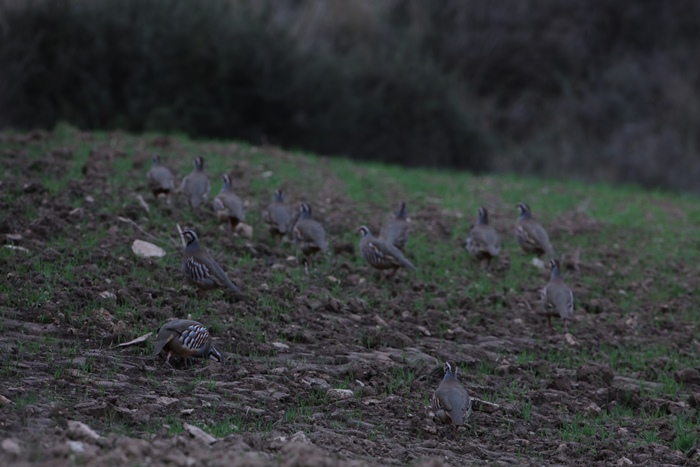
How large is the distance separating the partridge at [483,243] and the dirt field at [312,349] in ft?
0.67

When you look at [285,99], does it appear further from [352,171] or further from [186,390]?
[186,390]

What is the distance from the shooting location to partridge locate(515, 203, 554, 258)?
11711 millimetres

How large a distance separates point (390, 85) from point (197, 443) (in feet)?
71.7

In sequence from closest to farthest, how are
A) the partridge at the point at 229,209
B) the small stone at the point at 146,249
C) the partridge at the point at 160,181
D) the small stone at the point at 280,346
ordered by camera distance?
the small stone at the point at 280,346 < the small stone at the point at 146,249 < the partridge at the point at 229,209 < the partridge at the point at 160,181

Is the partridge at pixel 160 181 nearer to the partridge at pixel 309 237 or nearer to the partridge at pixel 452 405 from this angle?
the partridge at pixel 309 237

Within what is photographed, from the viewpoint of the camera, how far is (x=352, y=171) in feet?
55.2

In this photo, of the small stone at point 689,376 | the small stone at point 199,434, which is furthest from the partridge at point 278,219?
the small stone at point 199,434

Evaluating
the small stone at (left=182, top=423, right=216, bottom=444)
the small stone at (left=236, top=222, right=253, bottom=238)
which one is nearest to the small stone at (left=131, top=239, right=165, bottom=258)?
the small stone at (left=236, top=222, right=253, bottom=238)

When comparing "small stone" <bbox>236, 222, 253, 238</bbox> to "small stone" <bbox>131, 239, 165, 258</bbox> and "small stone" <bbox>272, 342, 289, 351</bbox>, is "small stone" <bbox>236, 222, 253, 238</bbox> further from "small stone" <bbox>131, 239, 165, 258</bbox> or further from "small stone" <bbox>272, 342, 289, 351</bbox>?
"small stone" <bbox>272, 342, 289, 351</bbox>

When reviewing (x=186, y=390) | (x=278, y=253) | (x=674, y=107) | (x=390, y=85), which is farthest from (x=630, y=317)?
(x=674, y=107)

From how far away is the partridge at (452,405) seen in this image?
6972mm

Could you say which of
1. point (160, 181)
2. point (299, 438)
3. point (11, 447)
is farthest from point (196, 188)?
point (11, 447)

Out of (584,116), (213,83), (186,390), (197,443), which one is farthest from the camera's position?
(584,116)

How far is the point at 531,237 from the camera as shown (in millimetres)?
11758
